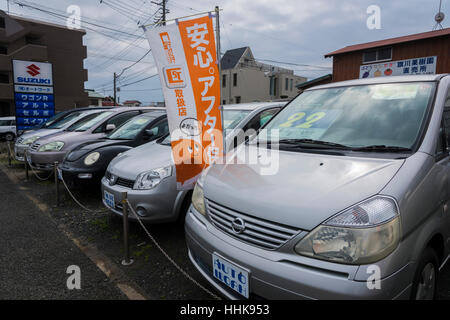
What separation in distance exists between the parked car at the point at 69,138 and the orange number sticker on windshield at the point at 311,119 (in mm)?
4683

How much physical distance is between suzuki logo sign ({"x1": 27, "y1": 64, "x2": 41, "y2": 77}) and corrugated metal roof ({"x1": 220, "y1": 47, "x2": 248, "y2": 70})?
81.2 ft

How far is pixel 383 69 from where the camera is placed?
13.5 metres

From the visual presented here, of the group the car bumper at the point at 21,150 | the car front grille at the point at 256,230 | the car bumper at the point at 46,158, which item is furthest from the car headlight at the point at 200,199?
the car bumper at the point at 21,150

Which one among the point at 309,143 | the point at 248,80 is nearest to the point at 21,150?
the point at 309,143

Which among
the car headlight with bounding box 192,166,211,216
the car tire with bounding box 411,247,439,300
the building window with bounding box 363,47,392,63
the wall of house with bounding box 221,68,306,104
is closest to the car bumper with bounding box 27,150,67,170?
the car headlight with bounding box 192,166,211,216

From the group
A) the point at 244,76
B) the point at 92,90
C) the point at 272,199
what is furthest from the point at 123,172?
the point at 92,90

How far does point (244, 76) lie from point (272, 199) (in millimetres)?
30201

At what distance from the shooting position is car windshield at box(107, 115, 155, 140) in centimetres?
508

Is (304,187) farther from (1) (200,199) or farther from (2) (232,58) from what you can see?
(2) (232,58)

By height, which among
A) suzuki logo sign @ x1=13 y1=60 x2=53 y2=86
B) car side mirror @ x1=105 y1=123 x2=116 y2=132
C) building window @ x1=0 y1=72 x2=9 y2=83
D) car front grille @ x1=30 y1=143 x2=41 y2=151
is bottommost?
car front grille @ x1=30 y1=143 x2=41 y2=151

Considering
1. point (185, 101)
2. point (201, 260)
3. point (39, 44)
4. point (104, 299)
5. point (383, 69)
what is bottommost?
point (104, 299)

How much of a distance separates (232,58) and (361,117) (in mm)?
32229

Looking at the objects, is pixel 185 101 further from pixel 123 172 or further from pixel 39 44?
pixel 39 44

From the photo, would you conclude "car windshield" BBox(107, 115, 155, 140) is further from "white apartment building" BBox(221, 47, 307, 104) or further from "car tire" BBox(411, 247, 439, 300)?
"white apartment building" BBox(221, 47, 307, 104)
